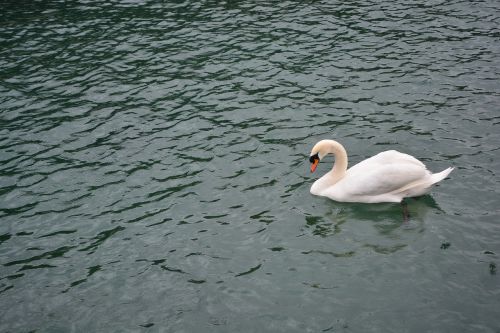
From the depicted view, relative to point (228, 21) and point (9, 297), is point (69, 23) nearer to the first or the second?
point (228, 21)

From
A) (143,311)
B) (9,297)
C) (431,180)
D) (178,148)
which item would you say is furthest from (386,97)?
(9,297)

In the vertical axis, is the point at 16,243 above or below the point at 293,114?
below

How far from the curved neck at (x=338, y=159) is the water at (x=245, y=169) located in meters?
0.74

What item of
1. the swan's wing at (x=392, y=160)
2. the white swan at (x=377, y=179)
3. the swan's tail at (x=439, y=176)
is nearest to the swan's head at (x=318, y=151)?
the white swan at (x=377, y=179)

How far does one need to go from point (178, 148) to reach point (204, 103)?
257 cm

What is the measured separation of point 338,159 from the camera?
11758mm

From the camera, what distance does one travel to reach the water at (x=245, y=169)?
9164mm

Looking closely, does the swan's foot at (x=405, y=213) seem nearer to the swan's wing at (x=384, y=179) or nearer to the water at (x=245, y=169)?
the water at (x=245, y=169)

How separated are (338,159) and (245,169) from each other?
2426mm

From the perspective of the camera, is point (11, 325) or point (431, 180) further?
point (431, 180)

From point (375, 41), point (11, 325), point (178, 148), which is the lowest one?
point (11, 325)

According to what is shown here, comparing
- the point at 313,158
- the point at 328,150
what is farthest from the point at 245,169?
the point at 328,150

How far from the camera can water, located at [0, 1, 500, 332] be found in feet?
30.1

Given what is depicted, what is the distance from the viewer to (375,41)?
18781mm
